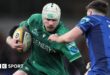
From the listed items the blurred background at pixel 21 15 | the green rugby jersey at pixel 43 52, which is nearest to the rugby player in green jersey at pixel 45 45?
the green rugby jersey at pixel 43 52

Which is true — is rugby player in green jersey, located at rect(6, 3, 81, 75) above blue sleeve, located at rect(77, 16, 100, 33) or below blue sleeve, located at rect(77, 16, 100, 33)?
below

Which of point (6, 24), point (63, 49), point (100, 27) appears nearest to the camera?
point (100, 27)

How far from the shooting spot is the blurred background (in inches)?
379

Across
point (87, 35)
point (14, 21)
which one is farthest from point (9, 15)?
point (87, 35)

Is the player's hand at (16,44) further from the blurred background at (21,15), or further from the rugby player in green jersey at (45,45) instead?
the blurred background at (21,15)

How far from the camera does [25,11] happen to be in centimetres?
978

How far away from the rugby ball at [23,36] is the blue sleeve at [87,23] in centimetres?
162

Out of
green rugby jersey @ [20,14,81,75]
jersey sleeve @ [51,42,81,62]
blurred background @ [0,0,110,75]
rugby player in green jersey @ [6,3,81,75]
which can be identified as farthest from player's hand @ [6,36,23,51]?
blurred background @ [0,0,110,75]

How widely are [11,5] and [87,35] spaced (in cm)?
420

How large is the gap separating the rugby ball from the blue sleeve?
1625mm

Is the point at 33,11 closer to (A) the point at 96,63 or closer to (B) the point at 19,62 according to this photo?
(B) the point at 19,62

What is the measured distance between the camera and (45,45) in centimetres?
704

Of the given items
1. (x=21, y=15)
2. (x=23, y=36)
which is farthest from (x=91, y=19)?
(x=21, y=15)

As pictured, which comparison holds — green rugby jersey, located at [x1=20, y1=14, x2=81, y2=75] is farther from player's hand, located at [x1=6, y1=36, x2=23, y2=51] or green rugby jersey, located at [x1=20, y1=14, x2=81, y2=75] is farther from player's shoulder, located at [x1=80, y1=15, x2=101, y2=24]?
player's shoulder, located at [x1=80, y1=15, x2=101, y2=24]
